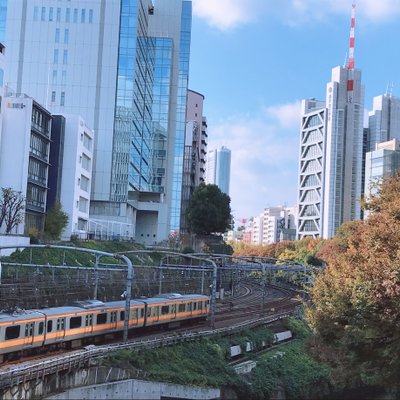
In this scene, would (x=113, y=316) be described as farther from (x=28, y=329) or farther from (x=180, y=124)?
(x=180, y=124)

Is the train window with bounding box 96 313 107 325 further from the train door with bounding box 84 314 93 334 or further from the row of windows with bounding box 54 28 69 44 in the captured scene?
the row of windows with bounding box 54 28 69 44

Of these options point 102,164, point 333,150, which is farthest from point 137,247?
point 333,150

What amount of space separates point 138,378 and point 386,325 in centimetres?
935

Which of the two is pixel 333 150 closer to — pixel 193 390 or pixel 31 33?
pixel 31 33

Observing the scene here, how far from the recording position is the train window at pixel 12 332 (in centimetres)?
2103

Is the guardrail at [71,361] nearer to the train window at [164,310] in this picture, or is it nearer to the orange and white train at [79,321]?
the orange and white train at [79,321]

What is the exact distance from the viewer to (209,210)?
80750 mm

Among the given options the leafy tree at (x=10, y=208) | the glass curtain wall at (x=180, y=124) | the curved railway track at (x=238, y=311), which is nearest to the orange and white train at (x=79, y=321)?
the curved railway track at (x=238, y=311)

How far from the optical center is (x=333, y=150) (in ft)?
384

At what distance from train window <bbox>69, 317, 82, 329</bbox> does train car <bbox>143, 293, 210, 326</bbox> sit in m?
5.66

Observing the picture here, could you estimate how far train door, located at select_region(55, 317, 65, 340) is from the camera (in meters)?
23.6

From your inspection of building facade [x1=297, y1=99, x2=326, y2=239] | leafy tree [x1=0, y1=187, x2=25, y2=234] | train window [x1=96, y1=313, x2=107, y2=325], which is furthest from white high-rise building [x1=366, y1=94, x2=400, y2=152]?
train window [x1=96, y1=313, x2=107, y2=325]

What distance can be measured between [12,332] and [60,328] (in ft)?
9.30

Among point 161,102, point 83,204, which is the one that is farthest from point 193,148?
point 83,204
